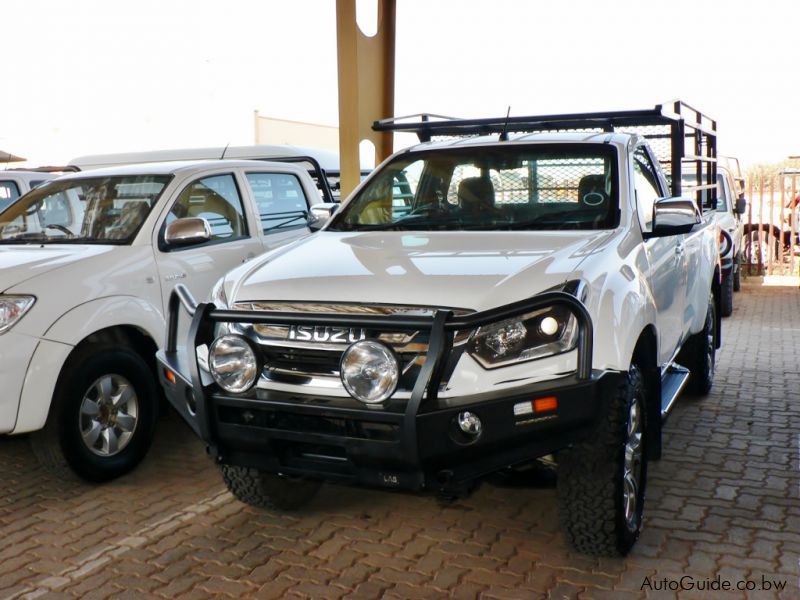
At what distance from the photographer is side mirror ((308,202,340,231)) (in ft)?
16.7

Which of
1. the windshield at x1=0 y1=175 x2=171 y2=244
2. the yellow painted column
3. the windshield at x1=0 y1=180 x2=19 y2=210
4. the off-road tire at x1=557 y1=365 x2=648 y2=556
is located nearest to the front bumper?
the off-road tire at x1=557 y1=365 x2=648 y2=556

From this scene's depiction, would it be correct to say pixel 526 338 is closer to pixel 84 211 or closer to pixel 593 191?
pixel 593 191

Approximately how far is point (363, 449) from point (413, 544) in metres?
1.06

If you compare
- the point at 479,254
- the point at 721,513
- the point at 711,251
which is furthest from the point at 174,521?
the point at 711,251

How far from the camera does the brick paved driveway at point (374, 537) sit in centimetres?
369

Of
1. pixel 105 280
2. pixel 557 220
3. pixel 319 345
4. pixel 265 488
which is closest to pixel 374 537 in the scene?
pixel 265 488

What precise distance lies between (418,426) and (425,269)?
0.79 m

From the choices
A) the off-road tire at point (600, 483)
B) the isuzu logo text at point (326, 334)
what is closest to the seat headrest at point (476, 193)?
the off-road tire at point (600, 483)

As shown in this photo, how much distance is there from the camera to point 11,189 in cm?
915

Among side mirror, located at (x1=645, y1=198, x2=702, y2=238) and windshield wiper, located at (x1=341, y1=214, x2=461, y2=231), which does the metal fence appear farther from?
windshield wiper, located at (x1=341, y1=214, x2=461, y2=231)

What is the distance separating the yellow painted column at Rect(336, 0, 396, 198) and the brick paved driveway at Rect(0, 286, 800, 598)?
349cm

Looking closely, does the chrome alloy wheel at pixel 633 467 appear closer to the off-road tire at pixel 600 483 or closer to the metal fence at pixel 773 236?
the off-road tire at pixel 600 483

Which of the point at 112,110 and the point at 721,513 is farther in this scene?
the point at 112,110

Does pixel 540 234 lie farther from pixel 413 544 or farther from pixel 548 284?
pixel 413 544
